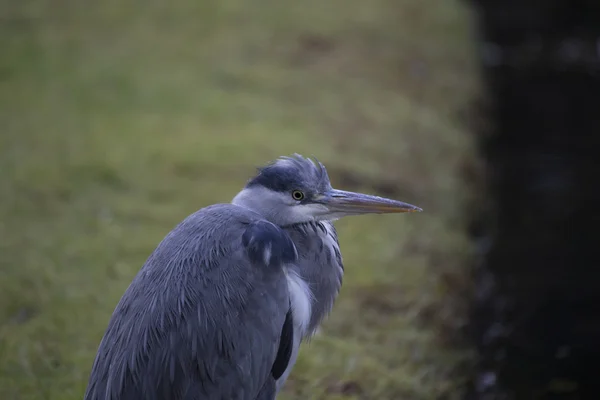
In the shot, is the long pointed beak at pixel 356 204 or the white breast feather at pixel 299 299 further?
the long pointed beak at pixel 356 204

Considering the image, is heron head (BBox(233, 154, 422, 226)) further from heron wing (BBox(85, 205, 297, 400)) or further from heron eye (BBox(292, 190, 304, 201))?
heron wing (BBox(85, 205, 297, 400))

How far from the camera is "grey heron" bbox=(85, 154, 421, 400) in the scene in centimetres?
363

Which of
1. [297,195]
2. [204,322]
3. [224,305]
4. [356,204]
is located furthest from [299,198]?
[204,322]

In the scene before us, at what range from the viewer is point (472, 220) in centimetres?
766

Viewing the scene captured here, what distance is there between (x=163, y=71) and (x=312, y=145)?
8.82 ft

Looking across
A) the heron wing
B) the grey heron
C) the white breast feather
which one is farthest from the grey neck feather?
the heron wing

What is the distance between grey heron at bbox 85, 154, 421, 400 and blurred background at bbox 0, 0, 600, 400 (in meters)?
1.05

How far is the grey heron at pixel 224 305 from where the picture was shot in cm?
363

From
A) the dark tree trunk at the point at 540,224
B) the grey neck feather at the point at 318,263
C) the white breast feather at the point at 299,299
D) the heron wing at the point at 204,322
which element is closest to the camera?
the heron wing at the point at 204,322

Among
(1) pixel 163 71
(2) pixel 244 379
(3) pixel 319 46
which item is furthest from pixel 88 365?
(3) pixel 319 46

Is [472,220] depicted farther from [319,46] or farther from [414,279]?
[319,46]

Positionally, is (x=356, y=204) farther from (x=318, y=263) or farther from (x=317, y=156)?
(x=317, y=156)

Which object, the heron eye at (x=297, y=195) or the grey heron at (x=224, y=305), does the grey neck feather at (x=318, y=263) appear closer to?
the grey heron at (x=224, y=305)

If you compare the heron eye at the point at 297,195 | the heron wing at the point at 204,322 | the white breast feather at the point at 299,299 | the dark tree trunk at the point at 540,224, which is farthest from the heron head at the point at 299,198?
the dark tree trunk at the point at 540,224
